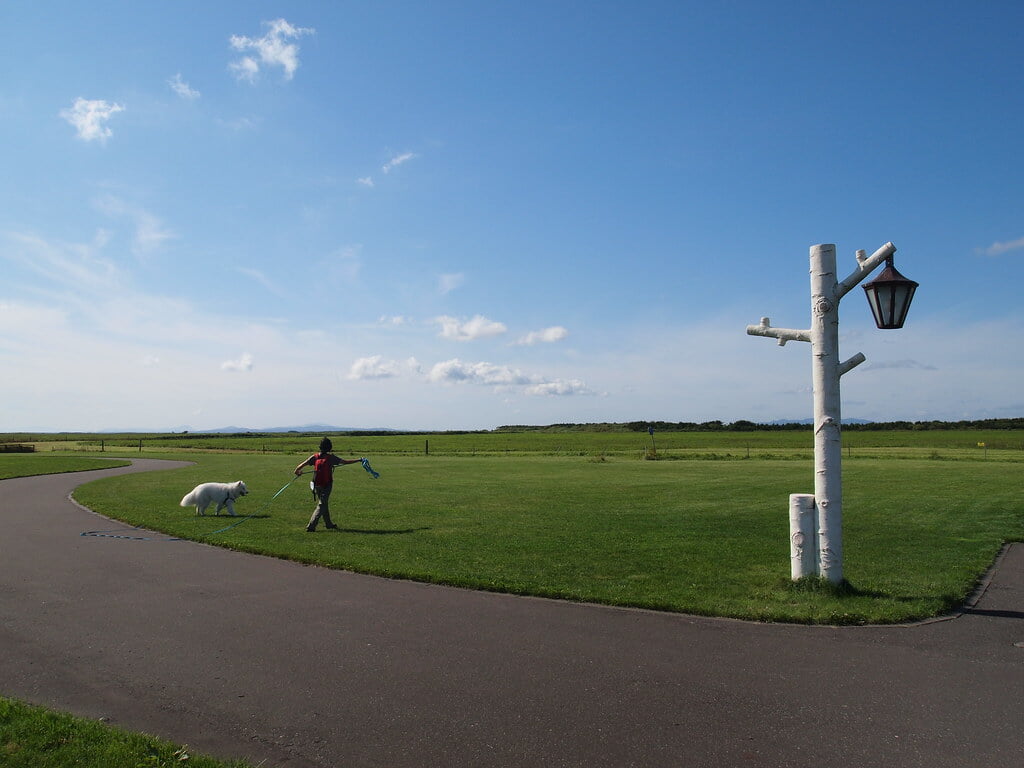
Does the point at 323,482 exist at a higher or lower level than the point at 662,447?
higher

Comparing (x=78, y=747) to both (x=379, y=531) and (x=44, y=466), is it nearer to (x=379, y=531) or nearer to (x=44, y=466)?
(x=379, y=531)

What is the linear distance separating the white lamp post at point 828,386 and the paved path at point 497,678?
1.61 meters

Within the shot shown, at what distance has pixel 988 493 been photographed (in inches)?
846

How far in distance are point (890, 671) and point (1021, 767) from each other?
5.55 ft

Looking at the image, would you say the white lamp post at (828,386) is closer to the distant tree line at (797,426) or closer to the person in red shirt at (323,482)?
the person in red shirt at (323,482)

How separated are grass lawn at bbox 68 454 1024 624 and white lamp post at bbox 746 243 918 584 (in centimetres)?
52

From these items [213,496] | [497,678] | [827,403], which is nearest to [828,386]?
[827,403]

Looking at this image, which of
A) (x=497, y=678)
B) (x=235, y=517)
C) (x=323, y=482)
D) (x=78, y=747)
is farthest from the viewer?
(x=235, y=517)

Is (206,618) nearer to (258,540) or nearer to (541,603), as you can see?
(541,603)

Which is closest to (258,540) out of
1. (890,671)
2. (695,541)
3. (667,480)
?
(695,541)

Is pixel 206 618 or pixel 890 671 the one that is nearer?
pixel 890 671

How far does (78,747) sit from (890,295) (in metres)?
9.37

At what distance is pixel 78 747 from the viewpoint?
4.42 m

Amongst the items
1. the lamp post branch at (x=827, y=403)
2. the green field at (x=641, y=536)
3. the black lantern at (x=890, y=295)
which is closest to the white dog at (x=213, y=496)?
the green field at (x=641, y=536)
